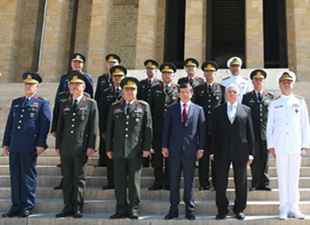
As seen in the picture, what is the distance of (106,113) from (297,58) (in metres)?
11.4

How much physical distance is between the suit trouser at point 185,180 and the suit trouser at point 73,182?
1380 mm

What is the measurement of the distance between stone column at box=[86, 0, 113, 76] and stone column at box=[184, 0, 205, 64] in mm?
4092

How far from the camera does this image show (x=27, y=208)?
16.9ft

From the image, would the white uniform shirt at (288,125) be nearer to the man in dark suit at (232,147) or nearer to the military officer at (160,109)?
the man in dark suit at (232,147)

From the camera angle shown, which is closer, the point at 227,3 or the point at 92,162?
the point at 92,162

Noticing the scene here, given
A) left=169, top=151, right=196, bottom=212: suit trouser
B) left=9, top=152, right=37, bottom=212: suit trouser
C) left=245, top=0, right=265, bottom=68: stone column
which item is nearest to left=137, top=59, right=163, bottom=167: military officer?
left=169, top=151, right=196, bottom=212: suit trouser

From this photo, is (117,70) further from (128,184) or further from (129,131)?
(128,184)

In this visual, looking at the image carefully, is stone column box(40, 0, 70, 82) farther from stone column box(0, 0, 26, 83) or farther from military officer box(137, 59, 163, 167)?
military officer box(137, 59, 163, 167)

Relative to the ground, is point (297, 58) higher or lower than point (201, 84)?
higher

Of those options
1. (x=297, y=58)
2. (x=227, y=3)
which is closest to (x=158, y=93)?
(x=297, y=58)

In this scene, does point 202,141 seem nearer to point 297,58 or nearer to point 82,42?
point 297,58

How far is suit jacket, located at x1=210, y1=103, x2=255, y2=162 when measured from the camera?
4.98 metres

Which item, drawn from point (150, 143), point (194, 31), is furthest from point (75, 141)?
point (194, 31)

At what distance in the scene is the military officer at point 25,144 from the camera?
515 centimetres
